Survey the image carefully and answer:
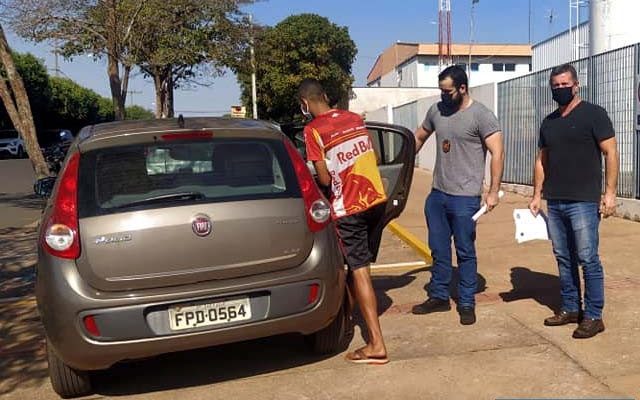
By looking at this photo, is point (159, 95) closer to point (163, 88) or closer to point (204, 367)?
point (163, 88)

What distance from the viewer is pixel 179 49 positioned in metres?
16.5

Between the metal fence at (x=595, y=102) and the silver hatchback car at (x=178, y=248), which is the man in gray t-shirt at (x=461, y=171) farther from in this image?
the metal fence at (x=595, y=102)

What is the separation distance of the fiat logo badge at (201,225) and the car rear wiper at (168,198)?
146mm

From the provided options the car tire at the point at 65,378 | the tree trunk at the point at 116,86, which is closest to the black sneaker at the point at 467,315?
the car tire at the point at 65,378

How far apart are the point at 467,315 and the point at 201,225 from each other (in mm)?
2252

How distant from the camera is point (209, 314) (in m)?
3.73

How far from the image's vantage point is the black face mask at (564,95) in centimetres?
456

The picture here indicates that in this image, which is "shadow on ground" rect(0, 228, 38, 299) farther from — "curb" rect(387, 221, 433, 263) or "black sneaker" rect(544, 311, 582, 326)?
"black sneaker" rect(544, 311, 582, 326)

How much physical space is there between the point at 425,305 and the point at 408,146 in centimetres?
123

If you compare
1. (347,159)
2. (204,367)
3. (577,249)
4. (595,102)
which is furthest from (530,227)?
(595,102)

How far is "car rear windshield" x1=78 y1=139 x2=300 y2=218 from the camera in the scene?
146 inches

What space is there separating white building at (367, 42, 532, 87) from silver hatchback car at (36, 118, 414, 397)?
179ft

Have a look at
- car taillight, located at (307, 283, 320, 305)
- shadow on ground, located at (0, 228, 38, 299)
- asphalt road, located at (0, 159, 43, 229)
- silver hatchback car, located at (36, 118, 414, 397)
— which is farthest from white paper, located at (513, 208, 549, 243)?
asphalt road, located at (0, 159, 43, 229)

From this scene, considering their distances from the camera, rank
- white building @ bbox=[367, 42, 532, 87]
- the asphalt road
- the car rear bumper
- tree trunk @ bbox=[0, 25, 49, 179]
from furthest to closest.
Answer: white building @ bbox=[367, 42, 532, 87] → the asphalt road → tree trunk @ bbox=[0, 25, 49, 179] → the car rear bumper
